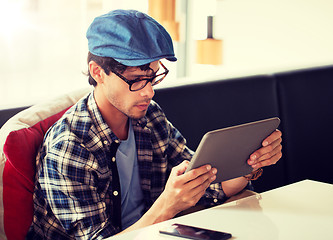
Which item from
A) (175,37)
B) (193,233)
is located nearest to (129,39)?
(193,233)

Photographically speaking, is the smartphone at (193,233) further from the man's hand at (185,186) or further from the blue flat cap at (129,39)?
the blue flat cap at (129,39)

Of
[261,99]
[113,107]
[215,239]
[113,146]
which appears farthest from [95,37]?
[261,99]

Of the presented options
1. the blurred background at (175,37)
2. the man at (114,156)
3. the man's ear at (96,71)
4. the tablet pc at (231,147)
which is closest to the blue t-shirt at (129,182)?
the man at (114,156)

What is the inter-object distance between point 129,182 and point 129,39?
1.51 ft

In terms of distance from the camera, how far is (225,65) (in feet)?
11.1

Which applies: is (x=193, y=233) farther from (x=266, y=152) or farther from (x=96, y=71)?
(x=96, y=71)

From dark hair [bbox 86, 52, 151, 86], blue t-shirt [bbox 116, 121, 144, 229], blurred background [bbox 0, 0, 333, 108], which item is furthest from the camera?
blurred background [bbox 0, 0, 333, 108]

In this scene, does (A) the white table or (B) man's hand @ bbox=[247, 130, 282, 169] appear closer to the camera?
(A) the white table

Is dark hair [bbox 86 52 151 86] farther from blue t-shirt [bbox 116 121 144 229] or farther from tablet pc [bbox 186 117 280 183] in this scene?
tablet pc [bbox 186 117 280 183]

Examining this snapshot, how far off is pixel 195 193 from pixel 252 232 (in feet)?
0.84

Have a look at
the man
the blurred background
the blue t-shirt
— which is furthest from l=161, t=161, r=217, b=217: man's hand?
the blurred background

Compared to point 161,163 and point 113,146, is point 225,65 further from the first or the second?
point 113,146

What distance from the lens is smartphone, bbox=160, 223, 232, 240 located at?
1.03 m

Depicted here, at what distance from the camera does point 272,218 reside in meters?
1.18
